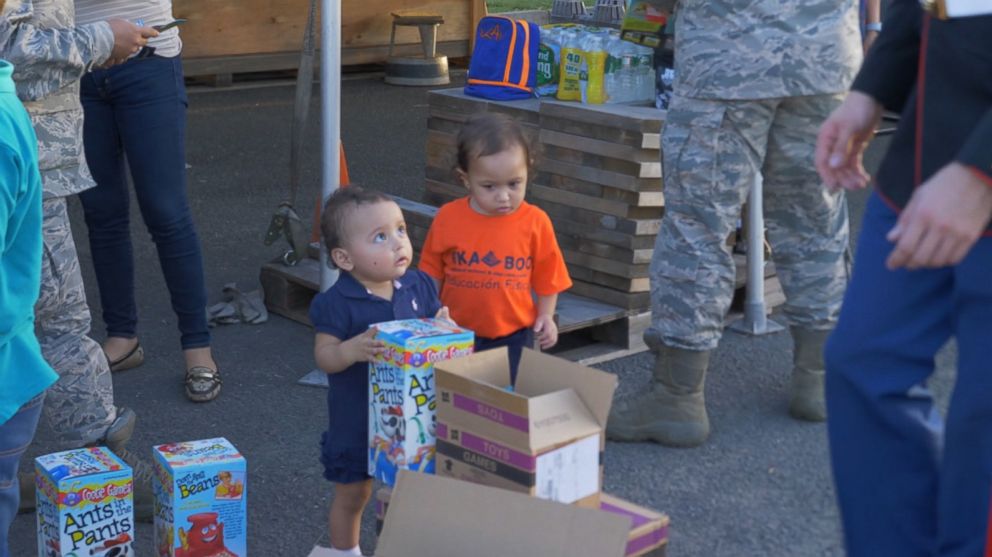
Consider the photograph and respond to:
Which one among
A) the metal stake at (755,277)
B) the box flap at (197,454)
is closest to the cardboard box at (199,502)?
the box flap at (197,454)

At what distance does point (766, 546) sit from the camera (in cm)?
342

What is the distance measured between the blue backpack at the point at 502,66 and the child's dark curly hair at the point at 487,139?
1.69 meters

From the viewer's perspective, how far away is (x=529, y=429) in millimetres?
2510

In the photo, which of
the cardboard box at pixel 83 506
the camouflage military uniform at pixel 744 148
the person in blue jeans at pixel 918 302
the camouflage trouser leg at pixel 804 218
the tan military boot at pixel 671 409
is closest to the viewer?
the person in blue jeans at pixel 918 302

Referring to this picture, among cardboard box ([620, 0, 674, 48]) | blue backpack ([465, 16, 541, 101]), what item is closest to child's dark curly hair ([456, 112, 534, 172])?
cardboard box ([620, 0, 674, 48])

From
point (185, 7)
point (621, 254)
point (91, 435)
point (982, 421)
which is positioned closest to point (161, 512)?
point (91, 435)

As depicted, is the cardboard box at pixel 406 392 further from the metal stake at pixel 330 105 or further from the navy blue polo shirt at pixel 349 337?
the metal stake at pixel 330 105

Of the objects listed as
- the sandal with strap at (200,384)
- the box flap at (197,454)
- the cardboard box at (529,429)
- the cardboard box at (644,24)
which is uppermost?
the cardboard box at (644,24)

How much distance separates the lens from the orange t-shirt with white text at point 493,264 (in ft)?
11.3

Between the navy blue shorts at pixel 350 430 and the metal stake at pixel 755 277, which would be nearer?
the navy blue shorts at pixel 350 430

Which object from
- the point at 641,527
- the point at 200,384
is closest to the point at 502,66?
the point at 200,384

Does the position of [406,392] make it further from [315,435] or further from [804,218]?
[804,218]

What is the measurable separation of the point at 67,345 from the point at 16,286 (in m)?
0.86

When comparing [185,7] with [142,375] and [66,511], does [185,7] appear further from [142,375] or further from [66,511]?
[66,511]
